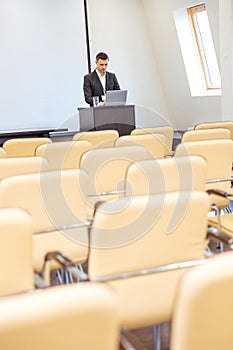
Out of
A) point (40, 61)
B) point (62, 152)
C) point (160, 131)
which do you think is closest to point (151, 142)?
point (160, 131)

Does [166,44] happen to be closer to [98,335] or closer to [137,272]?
[137,272]

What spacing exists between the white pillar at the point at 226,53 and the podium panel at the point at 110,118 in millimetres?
1802

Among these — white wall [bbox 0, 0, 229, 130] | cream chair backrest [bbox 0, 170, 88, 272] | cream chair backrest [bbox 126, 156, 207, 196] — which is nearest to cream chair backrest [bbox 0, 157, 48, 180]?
cream chair backrest [bbox 0, 170, 88, 272]

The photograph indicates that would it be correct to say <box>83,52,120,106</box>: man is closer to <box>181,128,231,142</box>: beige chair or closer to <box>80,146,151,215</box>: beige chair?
<box>181,128,231,142</box>: beige chair

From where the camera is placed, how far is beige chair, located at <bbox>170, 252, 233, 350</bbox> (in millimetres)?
1421

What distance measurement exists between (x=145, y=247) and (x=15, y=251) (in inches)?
22.2

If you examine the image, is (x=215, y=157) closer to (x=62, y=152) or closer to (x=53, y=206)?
(x=62, y=152)

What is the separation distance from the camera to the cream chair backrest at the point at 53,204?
2.91m

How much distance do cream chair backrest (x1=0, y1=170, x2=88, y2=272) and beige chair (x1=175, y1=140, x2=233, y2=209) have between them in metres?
1.12

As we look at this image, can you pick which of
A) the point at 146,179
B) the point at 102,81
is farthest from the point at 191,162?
the point at 102,81

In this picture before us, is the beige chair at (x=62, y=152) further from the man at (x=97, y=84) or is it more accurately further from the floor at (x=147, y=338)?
the man at (x=97, y=84)

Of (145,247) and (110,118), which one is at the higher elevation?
(110,118)

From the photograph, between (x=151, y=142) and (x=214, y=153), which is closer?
(x=214, y=153)

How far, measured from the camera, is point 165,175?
10.7 ft
